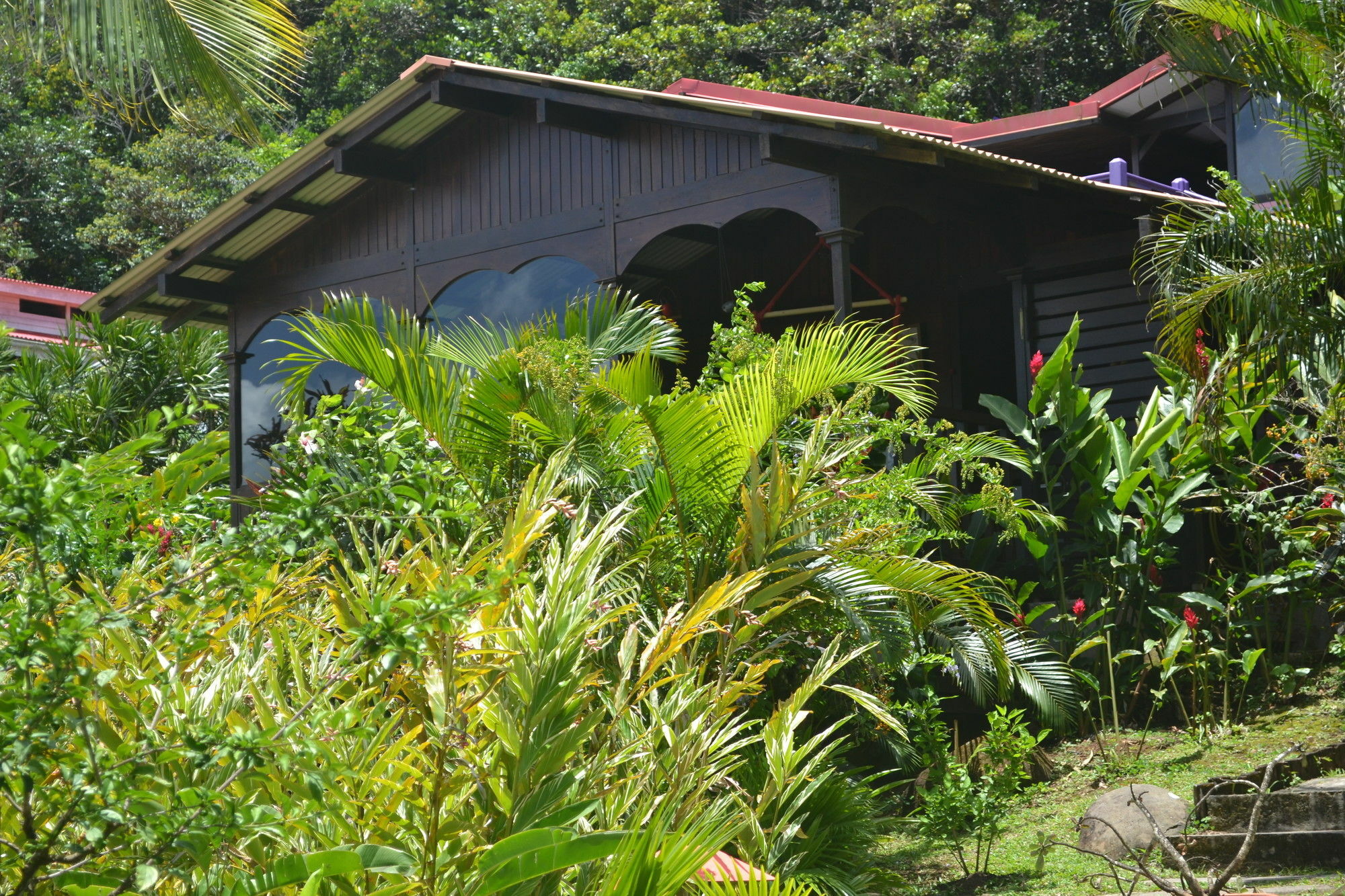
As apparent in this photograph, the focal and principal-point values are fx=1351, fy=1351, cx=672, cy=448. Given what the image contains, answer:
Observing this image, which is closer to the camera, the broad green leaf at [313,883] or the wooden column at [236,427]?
the broad green leaf at [313,883]

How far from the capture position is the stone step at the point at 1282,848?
617cm

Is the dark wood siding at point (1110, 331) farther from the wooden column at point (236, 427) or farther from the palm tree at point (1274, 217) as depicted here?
the wooden column at point (236, 427)

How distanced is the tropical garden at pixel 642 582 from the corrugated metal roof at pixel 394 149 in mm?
1268

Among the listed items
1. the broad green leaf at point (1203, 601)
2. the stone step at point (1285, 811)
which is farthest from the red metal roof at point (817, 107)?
the stone step at point (1285, 811)

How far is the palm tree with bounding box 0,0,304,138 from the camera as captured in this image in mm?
6414

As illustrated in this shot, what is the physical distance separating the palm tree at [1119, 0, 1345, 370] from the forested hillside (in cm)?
1666

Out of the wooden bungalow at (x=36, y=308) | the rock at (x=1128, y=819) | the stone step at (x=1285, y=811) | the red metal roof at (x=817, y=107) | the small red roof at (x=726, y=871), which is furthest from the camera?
the wooden bungalow at (x=36, y=308)

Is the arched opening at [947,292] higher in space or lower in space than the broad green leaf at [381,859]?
higher

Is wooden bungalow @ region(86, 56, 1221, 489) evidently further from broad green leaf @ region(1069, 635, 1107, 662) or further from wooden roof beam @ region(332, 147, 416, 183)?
→ broad green leaf @ region(1069, 635, 1107, 662)

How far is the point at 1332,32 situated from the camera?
23.4ft

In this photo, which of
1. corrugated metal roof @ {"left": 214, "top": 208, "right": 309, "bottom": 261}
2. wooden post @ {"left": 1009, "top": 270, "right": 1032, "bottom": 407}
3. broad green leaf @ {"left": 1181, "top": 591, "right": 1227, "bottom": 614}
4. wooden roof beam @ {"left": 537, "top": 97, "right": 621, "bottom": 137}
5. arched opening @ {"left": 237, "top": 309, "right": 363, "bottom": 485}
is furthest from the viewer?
arched opening @ {"left": 237, "top": 309, "right": 363, "bottom": 485}

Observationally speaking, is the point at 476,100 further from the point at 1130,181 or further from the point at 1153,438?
the point at 1153,438

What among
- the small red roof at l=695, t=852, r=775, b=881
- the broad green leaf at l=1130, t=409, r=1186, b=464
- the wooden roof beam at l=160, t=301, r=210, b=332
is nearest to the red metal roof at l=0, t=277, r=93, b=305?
the wooden roof beam at l=160, t=301, r=210, b=332

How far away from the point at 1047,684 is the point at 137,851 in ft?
21.6
